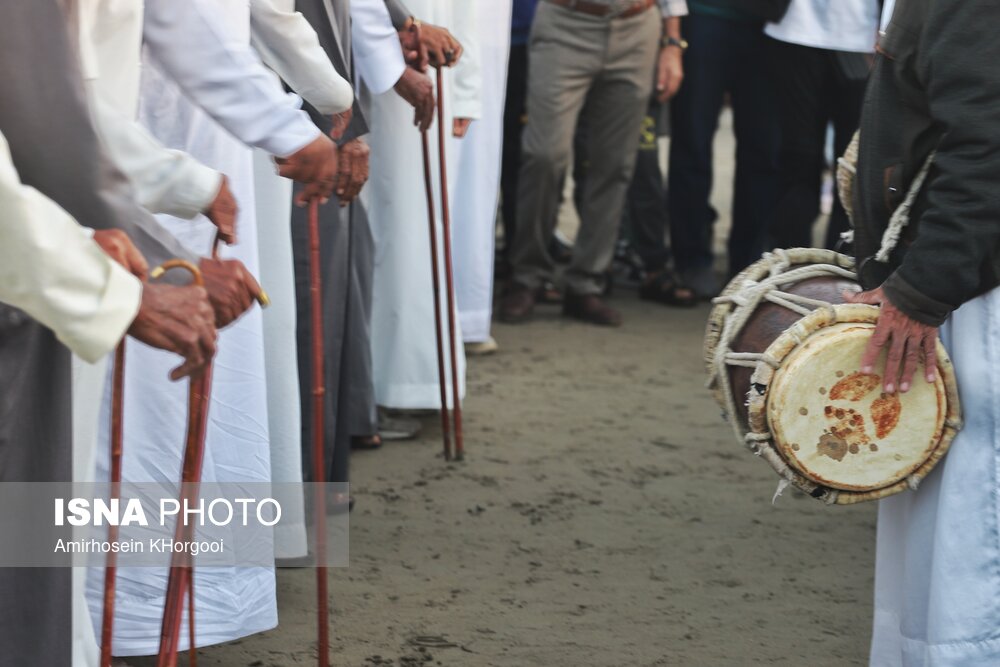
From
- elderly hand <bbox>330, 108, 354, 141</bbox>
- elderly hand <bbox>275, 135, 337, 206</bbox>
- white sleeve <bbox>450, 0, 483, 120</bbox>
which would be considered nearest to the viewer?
elderly hand <bbox>275, 135, 337, 206</bbox>

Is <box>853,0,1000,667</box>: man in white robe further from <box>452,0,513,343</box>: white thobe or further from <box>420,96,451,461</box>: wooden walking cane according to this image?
<box>452,0,513,343</box>: white thobe

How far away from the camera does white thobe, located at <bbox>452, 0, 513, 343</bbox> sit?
6.06 meters

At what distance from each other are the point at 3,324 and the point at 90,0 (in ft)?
1.73

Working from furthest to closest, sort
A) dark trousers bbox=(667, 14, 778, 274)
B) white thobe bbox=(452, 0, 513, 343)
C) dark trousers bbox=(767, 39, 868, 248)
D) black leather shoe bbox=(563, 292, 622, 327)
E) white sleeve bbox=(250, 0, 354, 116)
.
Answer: black leather shoe bbox=(563, 292, 622, 327) < dark trousers bbox=(667, 14, 778, 274) < dark trousers bbox=(767, 39, 868, 248) < white thobe bbox=(452, 0, 513, 343) < white sleeve bbox=(250, 0, 354, 116)

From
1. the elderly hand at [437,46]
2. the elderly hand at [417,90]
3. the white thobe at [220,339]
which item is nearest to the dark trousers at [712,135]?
the elderly hand at [437,46]

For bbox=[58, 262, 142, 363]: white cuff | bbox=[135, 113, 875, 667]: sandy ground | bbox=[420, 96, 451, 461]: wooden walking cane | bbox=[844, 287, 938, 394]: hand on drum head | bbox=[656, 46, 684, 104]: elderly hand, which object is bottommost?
bbox=[135, 113, 875, 667]: sandy ground

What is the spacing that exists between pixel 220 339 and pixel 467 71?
2.39m

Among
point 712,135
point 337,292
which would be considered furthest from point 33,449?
point 712,135

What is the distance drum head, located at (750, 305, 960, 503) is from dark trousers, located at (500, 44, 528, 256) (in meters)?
4.99

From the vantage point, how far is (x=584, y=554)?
4219 mm

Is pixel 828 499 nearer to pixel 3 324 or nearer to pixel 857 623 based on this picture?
pixel 857 623

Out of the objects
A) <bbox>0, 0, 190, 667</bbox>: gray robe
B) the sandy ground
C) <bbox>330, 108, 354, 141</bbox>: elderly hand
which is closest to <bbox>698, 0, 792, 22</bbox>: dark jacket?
the sandy ground

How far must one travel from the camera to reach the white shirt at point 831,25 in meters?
6.18

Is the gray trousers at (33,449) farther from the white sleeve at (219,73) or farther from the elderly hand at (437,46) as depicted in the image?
the elderly hand at (437,46)
